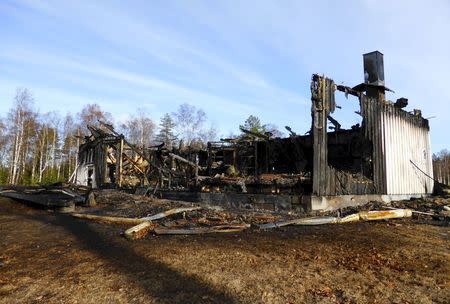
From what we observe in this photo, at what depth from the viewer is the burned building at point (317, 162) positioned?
14.1 meters

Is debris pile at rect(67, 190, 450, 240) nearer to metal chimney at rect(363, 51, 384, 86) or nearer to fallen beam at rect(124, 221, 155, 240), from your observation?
fallen beam at rect(124, 221, 155, 240)

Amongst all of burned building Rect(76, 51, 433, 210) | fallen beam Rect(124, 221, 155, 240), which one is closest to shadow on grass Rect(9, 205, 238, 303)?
fallen beam Rect(124, 221, 155, 240)

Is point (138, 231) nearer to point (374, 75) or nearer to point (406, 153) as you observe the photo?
point (406, 153)

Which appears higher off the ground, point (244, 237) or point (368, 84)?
point (368, 84)

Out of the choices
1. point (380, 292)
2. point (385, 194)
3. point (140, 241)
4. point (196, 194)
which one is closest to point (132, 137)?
point (196, 194)

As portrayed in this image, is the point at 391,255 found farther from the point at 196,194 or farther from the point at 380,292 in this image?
the point at 196,194

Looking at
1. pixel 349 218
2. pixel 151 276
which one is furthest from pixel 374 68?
pixel 151 276

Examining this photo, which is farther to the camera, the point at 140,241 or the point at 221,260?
the point at 140,241

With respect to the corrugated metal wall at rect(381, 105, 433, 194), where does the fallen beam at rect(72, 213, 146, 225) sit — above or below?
below

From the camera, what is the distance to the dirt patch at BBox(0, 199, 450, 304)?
4496 mm

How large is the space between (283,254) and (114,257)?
10.9 ft

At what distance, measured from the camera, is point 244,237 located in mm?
8414

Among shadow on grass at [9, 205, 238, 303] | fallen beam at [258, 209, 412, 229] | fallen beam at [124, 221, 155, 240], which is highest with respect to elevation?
fallen beam at [258, 209, 412, 229]

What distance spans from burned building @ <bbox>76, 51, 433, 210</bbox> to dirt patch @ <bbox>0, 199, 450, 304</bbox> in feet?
15.8
